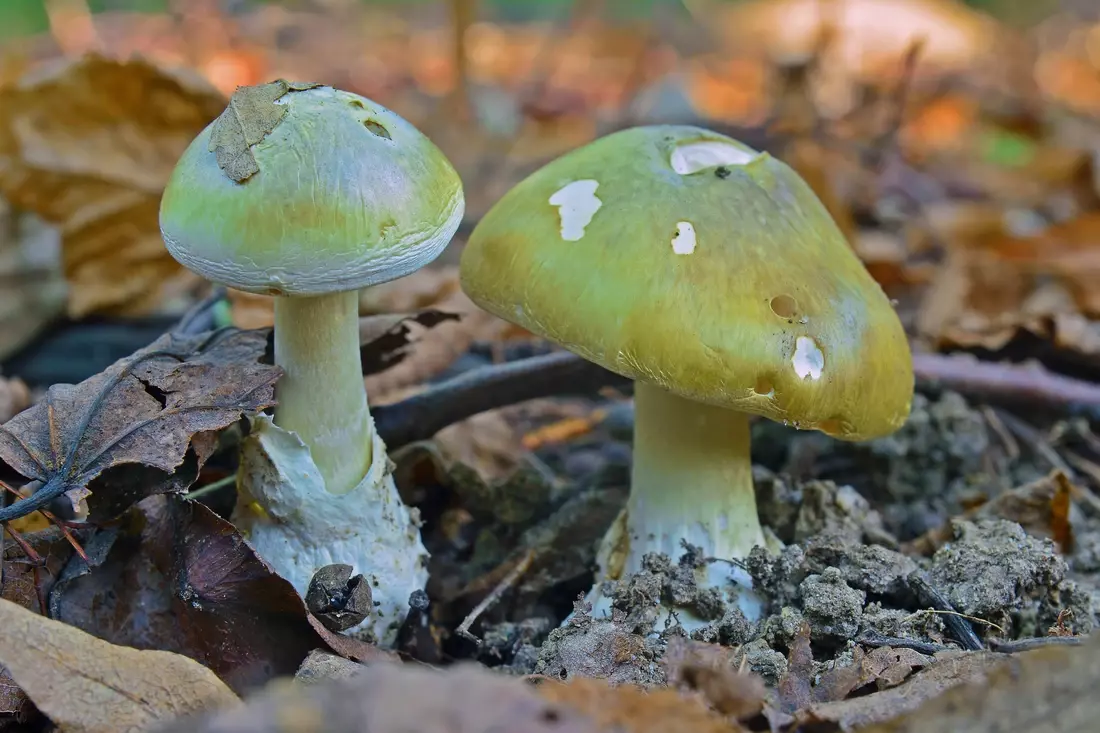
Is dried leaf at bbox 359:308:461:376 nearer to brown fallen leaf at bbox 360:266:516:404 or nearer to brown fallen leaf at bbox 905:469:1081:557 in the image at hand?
brown fallen leaf at bbox 360:266:516:404

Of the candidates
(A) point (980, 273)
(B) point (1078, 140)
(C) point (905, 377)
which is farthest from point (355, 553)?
(B) point (1078, 140)

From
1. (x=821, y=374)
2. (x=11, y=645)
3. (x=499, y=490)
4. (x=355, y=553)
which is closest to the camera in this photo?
(x=11, y=645)

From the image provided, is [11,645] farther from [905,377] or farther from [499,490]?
[905,377]

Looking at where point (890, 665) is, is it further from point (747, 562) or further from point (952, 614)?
point (747, 562)

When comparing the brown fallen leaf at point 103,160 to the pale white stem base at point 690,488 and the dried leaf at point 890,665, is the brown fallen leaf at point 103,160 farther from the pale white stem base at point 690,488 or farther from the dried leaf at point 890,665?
the dried leaf at point 890,665

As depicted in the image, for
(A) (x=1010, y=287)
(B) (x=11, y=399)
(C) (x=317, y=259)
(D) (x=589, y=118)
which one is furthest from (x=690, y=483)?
(D) (x=589, y=118)

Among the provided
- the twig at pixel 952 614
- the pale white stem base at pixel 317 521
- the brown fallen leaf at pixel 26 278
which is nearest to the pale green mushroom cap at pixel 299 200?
the pale white stem base at pixel 317 521
